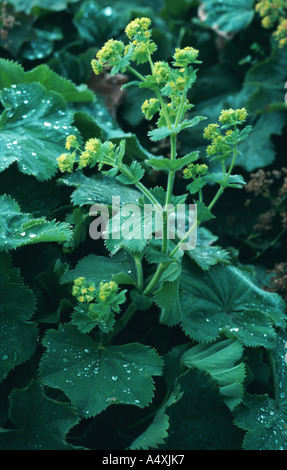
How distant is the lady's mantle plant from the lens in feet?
2.95

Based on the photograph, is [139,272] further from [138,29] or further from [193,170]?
[138,29]

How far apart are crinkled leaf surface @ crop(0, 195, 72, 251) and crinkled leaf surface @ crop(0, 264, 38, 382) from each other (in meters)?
0.10

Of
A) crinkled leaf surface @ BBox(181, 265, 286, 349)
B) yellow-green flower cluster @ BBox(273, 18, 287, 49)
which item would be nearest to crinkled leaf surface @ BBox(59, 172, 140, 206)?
crinkled leaf surface @ BBox(181, 265, 286, 349)

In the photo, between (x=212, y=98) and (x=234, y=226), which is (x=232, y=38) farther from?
(x=234, y=226)

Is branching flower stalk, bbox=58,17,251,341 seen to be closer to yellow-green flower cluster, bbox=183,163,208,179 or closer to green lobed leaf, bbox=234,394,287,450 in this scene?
yellow-green flower cluster, bbox=183,163,208,179

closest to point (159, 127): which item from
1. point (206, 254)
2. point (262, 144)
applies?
point (206, 254)

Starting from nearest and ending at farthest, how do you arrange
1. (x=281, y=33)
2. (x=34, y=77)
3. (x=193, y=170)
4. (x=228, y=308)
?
(x=193, y=170), (x=228, y=308), (x=34, y=77), (x=281, y=33)

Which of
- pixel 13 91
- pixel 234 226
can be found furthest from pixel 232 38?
pixel 13 91

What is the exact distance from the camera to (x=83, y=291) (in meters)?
0.95

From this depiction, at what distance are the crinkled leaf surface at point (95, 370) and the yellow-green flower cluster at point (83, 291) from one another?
9 centimetres

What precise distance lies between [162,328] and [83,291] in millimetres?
312

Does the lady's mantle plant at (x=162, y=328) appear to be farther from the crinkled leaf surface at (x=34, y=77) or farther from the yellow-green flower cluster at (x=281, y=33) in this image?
the yellow-green flower cluster at (x=281, y=33)

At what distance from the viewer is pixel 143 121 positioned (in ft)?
5.83
